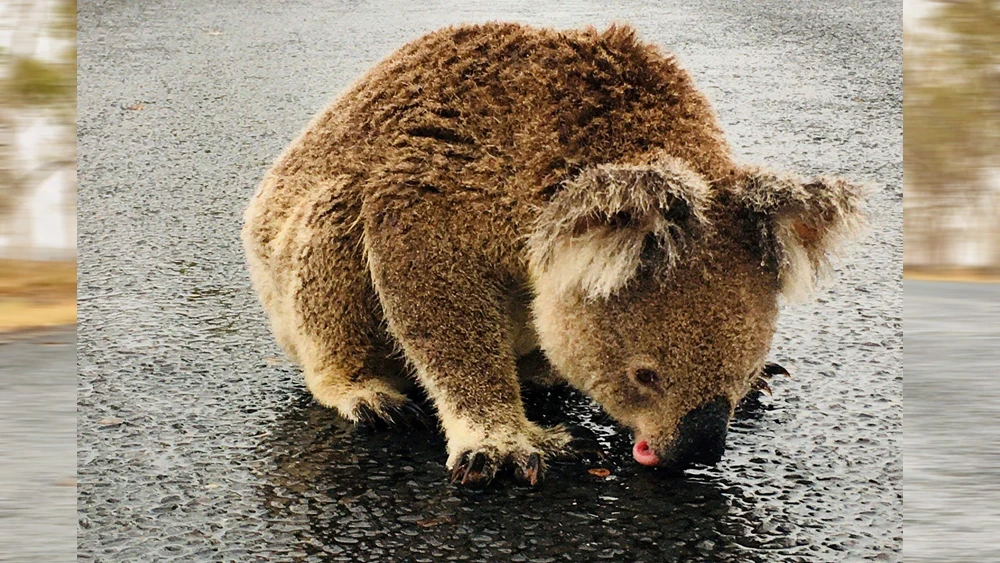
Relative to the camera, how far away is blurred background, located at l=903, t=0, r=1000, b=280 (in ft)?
11.1

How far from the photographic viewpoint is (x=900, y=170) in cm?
459

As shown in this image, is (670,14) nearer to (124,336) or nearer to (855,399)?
(855,399)

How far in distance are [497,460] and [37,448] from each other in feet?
3.92

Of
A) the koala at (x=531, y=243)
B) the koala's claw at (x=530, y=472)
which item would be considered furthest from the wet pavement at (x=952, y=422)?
the koala's claw at (x=530, y=472)

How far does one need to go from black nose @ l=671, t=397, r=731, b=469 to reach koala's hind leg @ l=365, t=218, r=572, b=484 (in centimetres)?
36

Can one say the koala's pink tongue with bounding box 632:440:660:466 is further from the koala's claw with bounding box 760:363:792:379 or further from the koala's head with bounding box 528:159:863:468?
the koala's claw with bounding box 760:363:792:379

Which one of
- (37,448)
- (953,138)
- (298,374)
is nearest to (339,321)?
(298,374)

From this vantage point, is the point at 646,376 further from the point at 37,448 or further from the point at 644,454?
the point at 37,448

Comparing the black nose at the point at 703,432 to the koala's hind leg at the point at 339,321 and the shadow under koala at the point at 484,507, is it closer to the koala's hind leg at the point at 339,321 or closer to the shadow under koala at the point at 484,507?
the shadow under koala at the point at 484,507

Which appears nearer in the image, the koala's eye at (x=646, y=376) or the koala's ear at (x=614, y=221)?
the koala's ear at (x=614, y=221)

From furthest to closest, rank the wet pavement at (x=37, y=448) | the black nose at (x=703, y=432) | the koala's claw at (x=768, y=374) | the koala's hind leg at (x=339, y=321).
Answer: the koala's claw at (x=768, y=374), the koala's hind leg at (x=339, y=321), the wet pavement at (x=37, y=448), the black nose at (x=703, y=432)

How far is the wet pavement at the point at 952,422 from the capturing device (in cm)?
261

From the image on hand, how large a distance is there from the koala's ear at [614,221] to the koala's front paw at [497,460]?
404mm

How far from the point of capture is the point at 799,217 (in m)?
2.41
